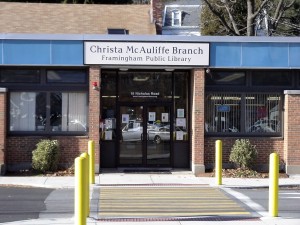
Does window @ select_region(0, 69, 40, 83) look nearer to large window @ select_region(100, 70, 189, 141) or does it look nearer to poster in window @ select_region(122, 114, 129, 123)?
large window @ select_region(100, 70, 189, 141)

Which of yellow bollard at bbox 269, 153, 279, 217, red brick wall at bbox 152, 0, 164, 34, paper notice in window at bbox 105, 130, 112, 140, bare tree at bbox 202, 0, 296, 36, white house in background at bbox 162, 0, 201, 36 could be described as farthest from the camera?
white house in background at bbox 162, 0, 201, 36

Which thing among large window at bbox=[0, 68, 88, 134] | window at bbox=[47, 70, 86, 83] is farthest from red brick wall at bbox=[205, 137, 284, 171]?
window at bbox=[47, 70, 86, 83]

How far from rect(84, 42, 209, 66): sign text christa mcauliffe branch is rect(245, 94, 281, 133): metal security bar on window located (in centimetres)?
225

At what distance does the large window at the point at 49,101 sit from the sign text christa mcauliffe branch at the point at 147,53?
0.97m

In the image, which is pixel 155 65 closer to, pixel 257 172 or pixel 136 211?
pixel 257 172

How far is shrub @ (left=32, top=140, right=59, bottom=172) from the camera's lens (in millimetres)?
18172

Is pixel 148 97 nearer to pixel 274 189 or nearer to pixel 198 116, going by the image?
pixel 198 116

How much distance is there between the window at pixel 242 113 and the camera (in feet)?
64.6

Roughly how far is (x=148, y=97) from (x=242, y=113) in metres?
3.20

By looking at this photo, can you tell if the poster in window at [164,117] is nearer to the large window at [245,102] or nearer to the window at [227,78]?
the large window at [245,102]

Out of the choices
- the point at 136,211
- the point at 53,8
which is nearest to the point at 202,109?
the point at 136,211

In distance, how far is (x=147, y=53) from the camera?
18.8 meters

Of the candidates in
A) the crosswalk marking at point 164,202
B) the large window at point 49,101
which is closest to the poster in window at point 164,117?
the large window at point 49,101

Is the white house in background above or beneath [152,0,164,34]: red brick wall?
above
